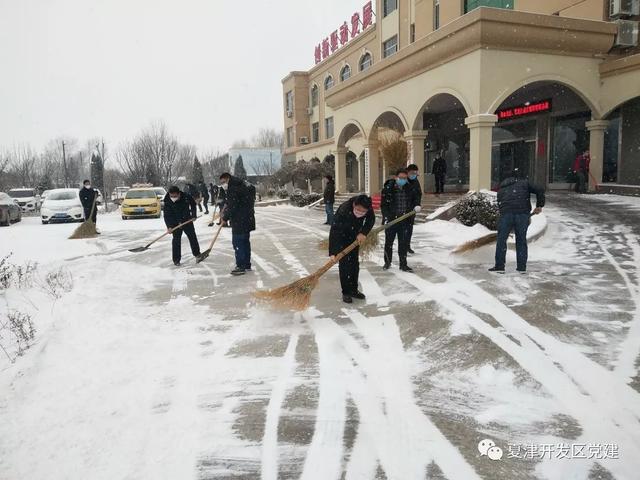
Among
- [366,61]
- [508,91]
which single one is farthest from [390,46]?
[508,91]

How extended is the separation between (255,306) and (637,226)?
29.6 feet

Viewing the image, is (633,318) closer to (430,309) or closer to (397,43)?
(430,309)

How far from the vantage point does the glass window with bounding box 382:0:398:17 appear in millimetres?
25430

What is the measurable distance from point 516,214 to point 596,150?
34.2 ft

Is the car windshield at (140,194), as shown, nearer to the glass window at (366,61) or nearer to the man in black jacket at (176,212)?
the man in black jacket at (176,212)

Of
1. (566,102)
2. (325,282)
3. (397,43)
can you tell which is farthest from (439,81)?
(397,43)

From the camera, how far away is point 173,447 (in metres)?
2.81

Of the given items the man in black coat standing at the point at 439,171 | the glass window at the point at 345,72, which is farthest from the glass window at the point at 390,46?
the man in black coat standing at the point at 439,171

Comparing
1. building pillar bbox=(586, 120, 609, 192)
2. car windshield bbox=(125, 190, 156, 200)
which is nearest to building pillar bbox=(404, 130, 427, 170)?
building pillar bbox=(586, 120, 609, 192)

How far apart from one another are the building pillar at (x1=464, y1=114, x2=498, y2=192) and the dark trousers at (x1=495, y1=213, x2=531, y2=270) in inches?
250

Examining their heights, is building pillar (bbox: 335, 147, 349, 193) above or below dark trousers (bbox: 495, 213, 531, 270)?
above

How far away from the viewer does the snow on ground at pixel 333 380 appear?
2.69 metres

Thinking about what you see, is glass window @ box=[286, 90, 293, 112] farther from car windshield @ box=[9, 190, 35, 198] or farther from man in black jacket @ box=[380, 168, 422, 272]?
man in black jacket @ box=[380, 168, 422, 272]

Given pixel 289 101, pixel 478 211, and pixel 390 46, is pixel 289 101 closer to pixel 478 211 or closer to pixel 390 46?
pixel 390 46
